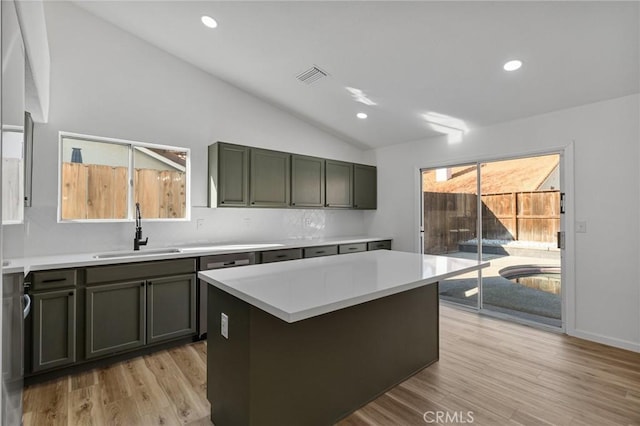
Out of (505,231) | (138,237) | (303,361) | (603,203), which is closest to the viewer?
(303,361)

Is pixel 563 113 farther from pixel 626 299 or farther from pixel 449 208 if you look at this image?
pixel 626 299

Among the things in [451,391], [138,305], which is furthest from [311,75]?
[451,391]

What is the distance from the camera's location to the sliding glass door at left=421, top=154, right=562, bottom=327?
3.41 meters

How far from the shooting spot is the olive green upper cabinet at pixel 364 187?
496 centimetres

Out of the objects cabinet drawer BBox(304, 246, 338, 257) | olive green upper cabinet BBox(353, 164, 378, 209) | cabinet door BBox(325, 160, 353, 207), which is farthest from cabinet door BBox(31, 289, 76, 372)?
olive green upper cabinet BBox(353, 164, 378, 209)

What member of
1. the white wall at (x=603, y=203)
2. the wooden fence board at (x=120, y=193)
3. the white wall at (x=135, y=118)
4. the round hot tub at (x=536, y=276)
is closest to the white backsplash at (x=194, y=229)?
the white wall at (x=135, y=118)

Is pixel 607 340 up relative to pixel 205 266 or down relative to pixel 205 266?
down

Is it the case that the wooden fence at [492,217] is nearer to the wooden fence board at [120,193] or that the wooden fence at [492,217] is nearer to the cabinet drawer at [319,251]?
the cabinet drawer at [319,251]

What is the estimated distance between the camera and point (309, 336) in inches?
67.3

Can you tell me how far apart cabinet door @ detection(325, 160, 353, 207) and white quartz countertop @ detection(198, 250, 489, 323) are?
2147mm

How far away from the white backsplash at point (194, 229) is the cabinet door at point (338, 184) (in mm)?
341

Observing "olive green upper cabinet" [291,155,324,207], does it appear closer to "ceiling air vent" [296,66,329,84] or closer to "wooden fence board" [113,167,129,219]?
"ceiling air vent" [296,66,329,84]

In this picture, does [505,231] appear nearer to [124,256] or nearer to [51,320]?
[124,256]

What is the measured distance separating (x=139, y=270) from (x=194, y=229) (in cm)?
99
